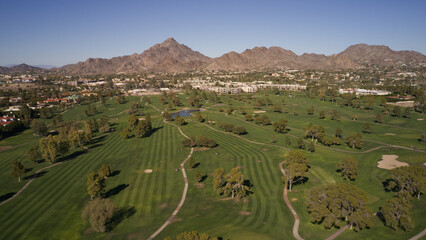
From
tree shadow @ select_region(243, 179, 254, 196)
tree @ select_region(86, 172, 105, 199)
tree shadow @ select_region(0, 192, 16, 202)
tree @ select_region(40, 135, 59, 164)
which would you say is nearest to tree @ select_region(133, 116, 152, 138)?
tree @ select_region(40, 135, 59, 164)

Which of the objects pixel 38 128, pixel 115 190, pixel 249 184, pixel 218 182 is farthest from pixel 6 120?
pixel 249 184

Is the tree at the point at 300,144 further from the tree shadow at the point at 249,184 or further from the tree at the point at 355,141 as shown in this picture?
the tree shadow at the point at 249,184

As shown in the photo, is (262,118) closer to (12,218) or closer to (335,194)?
(335,194)

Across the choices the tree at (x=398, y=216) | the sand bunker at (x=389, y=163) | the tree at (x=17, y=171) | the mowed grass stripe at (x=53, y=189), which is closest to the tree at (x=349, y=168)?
the sand bunker at (x=389, y=163)

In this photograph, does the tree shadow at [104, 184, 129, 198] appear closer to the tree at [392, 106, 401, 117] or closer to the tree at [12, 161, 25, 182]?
the tree at [12, 161, 25, 182]

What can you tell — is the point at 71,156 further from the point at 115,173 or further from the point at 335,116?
the point at 335,116

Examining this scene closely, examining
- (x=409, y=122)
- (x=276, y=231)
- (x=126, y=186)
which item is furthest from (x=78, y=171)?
(x=409, y=122)
